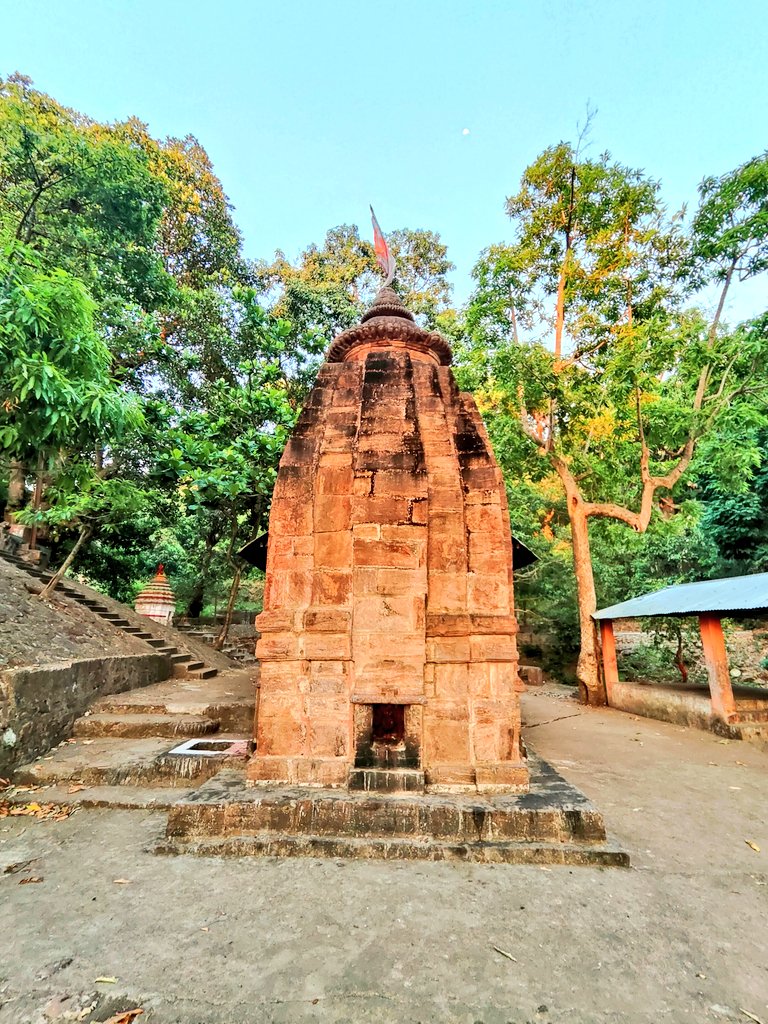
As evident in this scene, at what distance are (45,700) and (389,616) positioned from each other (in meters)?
4.75

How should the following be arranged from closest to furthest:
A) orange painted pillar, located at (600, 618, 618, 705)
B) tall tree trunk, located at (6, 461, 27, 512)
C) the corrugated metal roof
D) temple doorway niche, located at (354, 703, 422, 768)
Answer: temple doorway niche, located at (354, 703, 422, 768), the corrugated metal roof, orange painted pillar, located at (600, 618, 618, 705), tall tree trunk, located at (6, 461, 27, 512)

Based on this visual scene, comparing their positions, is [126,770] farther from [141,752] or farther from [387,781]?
[387,781]

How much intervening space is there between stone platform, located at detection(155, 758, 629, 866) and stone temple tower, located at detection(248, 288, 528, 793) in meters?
0.29

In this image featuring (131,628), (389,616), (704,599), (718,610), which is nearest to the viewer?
(389,616)

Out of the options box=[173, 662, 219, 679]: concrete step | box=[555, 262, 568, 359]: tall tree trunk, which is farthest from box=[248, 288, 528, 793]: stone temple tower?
box=[555, 262, 568, 359]: tall tree trunk

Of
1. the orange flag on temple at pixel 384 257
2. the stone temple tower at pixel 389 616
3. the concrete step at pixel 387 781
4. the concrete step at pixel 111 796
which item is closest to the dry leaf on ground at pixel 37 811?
the concrete step at pixel 111 796

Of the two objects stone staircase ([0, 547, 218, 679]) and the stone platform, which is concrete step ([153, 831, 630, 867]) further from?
stone staircase ([0, 547, 218, 679])

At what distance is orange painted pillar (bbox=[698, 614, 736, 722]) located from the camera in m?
8.48

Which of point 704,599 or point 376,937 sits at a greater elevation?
point 704,599

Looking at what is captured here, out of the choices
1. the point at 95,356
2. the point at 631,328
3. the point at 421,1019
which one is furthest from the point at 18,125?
the point at 421,1019

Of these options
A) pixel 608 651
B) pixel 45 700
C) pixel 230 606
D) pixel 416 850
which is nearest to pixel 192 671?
pixel 230 606

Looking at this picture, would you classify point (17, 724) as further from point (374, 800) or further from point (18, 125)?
point (18, 125)

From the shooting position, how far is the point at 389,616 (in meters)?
4.20

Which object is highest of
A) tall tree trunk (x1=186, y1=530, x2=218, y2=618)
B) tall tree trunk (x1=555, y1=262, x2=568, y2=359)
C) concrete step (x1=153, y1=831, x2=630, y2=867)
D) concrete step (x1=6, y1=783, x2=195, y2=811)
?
tall tree trunk (x1=555, y1=262, x2=568, y2=359)
